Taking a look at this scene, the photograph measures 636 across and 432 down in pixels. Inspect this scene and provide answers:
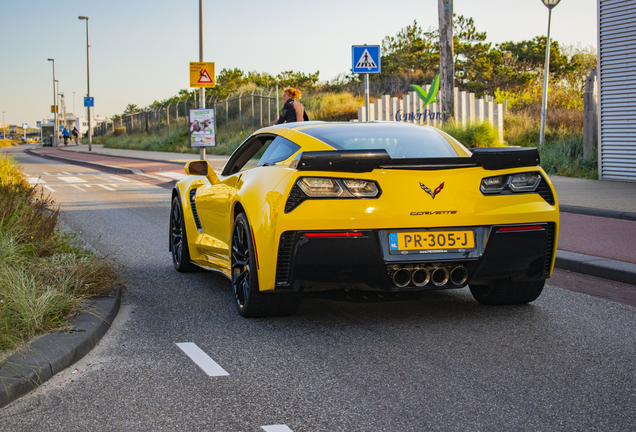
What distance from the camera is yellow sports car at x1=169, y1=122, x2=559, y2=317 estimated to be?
4461mm

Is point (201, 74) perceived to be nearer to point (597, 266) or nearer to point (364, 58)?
point (364, 58)

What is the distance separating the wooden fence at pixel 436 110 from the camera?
76.6ft

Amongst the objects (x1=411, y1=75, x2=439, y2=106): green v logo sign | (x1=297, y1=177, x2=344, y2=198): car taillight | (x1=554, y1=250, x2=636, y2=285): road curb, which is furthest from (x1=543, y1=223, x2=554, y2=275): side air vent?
(x1=411, y1=75, x2=439, y2=106): green v logo sign

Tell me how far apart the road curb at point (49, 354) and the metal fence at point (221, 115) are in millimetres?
24491

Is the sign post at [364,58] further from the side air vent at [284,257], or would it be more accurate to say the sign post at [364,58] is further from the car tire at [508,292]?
the side air vent at [284,257]

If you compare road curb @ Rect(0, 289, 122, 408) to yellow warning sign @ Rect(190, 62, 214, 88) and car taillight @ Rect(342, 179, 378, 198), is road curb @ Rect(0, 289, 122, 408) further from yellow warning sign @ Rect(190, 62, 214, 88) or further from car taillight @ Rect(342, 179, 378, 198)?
yellow warning sign @ Rect(190, 62, 214, 88)

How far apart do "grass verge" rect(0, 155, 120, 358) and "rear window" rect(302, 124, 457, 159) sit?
2.02 metres

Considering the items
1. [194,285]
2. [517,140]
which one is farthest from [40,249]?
[517,140]

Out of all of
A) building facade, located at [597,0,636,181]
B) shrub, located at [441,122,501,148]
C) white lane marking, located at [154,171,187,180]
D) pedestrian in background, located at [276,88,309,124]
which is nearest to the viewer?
building facade, located at [597,0,636,181]

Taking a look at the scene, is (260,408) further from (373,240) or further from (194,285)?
(194,285)

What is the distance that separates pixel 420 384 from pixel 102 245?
584 cm

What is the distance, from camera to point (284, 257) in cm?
455

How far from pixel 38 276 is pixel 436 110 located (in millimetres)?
21134

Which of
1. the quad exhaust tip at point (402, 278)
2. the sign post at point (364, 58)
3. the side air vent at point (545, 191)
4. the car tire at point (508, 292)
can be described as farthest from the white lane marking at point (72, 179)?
the side air vent at point (545, 191)
